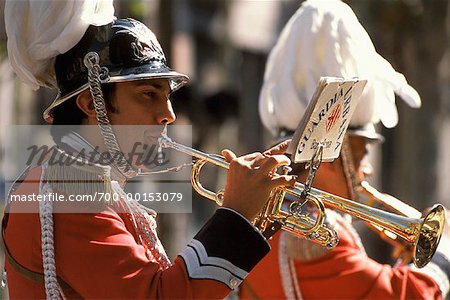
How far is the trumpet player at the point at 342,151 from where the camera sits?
13.6 feet

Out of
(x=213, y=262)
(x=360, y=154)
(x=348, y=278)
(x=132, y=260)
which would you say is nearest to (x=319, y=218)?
(x=213, y=262)

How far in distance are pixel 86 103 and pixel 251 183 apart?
1.95 feet

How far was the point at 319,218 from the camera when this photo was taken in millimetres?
3238

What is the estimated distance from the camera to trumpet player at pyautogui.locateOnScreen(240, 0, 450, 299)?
13.6ft

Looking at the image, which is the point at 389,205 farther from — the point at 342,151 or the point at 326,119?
the point at 326,119

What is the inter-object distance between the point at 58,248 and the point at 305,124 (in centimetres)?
79

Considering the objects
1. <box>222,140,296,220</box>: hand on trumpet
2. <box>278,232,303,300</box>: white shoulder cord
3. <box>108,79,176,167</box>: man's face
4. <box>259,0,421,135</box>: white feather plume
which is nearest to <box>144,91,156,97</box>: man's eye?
<box>108,79,176,167</box>: man's face

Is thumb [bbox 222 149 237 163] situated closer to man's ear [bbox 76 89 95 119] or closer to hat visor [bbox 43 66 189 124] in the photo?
hat visor [bbox 43 66 189 124]

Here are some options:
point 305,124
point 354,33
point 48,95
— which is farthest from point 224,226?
point 48,95

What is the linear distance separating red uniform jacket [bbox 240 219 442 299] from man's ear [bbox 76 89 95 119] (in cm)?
137

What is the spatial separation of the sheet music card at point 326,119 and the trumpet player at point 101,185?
93mm

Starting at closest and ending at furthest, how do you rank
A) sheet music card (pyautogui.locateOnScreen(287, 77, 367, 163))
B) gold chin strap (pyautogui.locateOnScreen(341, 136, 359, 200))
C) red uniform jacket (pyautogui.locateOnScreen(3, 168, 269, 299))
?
red uniform jacket (pyautogui.locateOnScreen(3, 168, 269, 299)) < sheet music card (pyautogui.locateOnScreen(287, 77, 367, 163)) < gold chin strap (pyautogui.locateOnScreen(341, 136, 359, 200))

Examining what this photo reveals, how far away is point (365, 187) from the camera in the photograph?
14.5ft

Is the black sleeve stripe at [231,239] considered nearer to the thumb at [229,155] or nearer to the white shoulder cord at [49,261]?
the thumb at [229,155]
